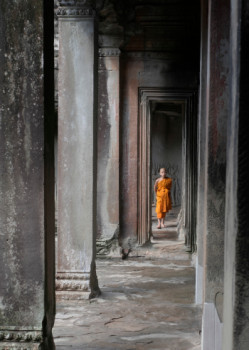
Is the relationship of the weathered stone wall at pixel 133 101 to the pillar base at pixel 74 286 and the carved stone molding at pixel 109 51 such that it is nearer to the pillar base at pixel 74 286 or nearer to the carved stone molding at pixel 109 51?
the carved stone molding at pixel 109 51

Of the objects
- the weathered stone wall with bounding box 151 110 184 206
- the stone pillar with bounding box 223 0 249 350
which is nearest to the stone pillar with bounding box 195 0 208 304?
the stone pillar with bounding box 223 0 249 350

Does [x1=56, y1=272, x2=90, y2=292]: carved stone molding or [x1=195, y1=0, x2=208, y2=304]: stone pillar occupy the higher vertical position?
[x1=195, y1=0, x2=208, y2=304]: stone pillar

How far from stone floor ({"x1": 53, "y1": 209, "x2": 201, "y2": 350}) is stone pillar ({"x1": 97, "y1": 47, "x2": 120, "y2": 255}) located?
982 millimetres

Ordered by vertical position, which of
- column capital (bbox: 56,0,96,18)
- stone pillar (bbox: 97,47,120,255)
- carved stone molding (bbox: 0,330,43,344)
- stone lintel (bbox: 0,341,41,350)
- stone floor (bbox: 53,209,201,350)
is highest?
column capital (bbox: 56,0,96,18)

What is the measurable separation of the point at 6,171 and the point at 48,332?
1246 mm

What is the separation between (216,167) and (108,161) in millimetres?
5784

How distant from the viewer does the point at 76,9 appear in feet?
22.1

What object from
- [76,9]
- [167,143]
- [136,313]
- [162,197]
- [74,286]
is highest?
[76,9]

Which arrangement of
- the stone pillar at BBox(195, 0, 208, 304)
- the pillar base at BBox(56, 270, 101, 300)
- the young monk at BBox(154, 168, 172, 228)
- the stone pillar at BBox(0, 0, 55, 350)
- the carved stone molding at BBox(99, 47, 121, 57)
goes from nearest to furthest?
the stone pillar at BBox(0, 0, 55, 350) < the stone pillar at BBox(195, 0, 208, 304) < the pillar base at BBox(56, 270, 101, 300) < the carved stone molding at BBox(99, 47, 121, 57) < the young monk at BBox(154, 168, 172, 228)

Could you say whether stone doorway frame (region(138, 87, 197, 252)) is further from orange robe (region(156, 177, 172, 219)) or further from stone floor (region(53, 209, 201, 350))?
orange robe (region(156, 177, 172, 219))

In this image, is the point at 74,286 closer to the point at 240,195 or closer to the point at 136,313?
the point at 136,313

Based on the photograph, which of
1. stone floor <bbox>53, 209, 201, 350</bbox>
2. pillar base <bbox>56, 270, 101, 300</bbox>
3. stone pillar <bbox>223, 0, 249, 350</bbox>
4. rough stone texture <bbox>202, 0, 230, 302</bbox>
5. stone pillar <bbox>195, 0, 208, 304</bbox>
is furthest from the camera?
pillar base <bbox>56, 270, 101, 300</bbox>

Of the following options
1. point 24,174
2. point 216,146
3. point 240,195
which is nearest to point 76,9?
point 216,146

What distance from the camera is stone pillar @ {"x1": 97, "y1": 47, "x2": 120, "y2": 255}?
10.1 m
